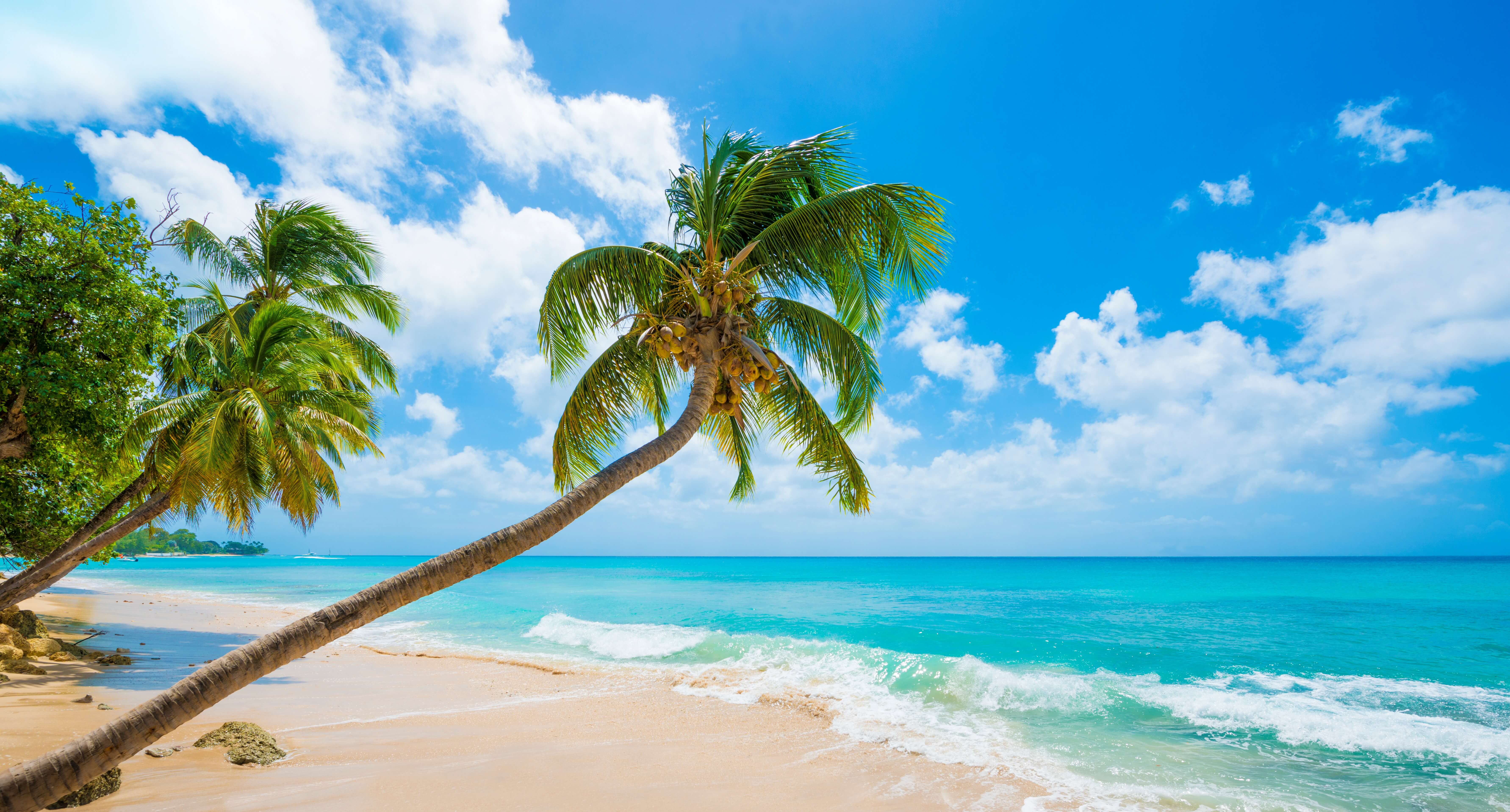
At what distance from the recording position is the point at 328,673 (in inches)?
429

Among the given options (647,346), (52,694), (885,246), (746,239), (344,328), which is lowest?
(52,694)

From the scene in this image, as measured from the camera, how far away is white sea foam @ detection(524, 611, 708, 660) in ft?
48.9

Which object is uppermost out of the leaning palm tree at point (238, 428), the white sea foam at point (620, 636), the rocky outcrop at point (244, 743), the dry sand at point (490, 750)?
the leaning palm tree at point (238, 428)

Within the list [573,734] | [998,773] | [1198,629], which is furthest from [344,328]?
[1198,629]

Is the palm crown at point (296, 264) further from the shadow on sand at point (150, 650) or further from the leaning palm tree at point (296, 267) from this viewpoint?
the shadow on sand at point (150, 650)

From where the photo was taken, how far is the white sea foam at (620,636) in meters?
14.9

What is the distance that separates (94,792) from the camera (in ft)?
15.3

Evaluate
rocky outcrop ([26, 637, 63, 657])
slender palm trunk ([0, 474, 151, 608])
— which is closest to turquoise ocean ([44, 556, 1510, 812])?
rocky outcrop ([26, 637, 63, 657])

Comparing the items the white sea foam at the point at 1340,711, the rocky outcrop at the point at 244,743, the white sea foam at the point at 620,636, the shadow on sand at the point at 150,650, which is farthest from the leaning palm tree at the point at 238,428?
the white sea foam at the point at 1340,711

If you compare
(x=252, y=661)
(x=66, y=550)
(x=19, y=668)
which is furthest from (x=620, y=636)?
(x=252, y=661)

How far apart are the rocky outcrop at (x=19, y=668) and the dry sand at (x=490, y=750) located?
205 mm

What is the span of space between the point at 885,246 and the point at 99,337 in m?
8.08

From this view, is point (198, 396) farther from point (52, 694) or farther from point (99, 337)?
point (52, 694)

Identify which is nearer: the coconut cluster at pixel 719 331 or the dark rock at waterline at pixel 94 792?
the dark rock at waterline at pixel 94 792
